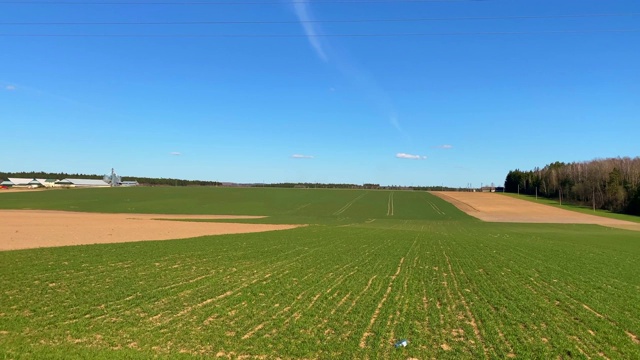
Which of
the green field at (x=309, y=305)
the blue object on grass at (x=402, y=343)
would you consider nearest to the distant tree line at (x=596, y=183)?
the green field at (x=309, y=305)

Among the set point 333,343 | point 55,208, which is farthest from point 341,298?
point 55,208

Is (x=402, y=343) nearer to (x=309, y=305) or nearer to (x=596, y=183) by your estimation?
(x=309, y=305)

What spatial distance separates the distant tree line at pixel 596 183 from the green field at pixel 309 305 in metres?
87.3

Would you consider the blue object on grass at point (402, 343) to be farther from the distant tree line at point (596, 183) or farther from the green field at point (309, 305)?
the distant tree line at point (596, 183)

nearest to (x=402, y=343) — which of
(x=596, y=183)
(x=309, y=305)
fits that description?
(x=309, y=305)

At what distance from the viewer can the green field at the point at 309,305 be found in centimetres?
863

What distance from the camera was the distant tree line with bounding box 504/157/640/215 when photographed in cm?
9773

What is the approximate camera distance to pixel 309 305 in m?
11.8

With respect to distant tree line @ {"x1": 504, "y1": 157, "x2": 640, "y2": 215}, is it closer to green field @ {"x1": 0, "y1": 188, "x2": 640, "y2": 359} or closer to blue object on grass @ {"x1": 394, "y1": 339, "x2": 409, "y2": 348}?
green field @ {"x1": 0, "y1": 188, "x2": 640, "y2": 359}

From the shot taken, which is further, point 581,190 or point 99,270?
point 581,190

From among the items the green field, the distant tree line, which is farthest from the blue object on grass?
the distant tree line

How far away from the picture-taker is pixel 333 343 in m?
8.84

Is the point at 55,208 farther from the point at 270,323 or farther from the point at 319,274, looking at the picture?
the point at 270,323

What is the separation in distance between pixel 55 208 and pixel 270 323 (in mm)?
79255
